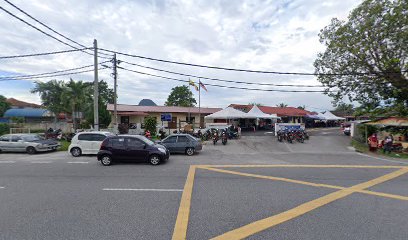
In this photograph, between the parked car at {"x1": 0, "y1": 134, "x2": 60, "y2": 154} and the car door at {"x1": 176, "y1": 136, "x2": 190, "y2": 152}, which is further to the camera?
the parked car at {"x1": 0, "y1": 134, "x2": 60, "y2": 154}

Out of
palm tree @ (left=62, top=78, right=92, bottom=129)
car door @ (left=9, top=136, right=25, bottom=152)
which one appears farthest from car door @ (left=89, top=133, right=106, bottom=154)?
palm tree @ (left=62, top=78, right=92, bottom=129)

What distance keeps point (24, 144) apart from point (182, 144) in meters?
10.8

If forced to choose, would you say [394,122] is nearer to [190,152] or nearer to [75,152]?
[190,152]

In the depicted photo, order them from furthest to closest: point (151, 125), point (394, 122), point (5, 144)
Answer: point (151, 125), point (394, 122), point (5, 144)

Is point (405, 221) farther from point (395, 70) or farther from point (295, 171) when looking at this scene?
point (395, 70)

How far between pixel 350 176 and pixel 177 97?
179 ft

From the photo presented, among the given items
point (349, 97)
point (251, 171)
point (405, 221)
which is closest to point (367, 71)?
point (349, 97)

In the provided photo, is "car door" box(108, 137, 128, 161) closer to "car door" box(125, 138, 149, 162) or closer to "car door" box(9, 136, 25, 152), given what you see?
"car door" box(125, 138, 149, 162)

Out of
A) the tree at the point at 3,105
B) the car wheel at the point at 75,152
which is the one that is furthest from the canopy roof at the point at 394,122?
the tree at the point at 3,105

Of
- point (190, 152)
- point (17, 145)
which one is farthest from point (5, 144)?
point (190, 152)

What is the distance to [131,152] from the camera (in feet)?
35.8

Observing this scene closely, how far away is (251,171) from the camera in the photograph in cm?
928

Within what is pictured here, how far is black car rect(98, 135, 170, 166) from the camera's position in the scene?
10836 millimetres

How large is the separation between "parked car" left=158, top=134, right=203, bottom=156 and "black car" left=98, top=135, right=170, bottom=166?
10.5 ft
